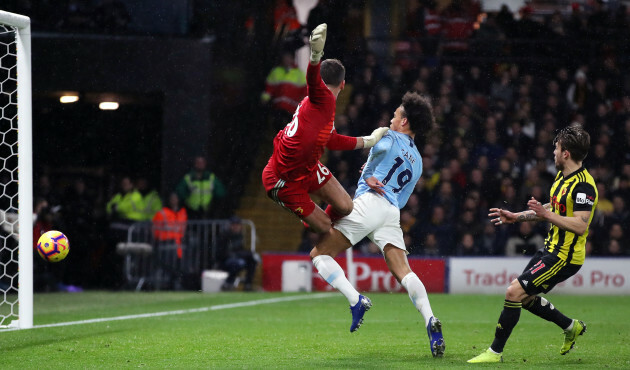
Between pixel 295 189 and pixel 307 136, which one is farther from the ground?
pixel 307 136

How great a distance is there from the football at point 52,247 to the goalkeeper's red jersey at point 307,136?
258 centimetres

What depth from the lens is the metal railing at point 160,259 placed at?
15555 mm

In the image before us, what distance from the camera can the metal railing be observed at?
1555cm

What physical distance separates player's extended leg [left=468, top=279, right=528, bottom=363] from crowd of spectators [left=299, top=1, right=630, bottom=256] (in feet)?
29.8

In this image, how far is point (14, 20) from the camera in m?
8.79

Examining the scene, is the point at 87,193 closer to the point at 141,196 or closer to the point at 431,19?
the point at 141,196

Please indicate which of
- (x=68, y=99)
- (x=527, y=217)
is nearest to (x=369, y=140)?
(x=527, y=217)

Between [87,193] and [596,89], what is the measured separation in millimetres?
10501

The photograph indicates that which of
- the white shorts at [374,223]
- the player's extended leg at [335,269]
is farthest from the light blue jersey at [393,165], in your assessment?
the player's extended leg at [335,269]

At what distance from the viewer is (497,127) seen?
17.3 metres

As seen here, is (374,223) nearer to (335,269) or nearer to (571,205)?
(335,269)

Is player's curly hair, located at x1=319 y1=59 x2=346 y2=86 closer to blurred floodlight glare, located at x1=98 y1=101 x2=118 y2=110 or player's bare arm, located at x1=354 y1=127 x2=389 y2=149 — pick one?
player's bare arm, located at x1=354 y1=127 x2=389 y2=149

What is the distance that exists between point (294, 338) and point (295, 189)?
1854mm

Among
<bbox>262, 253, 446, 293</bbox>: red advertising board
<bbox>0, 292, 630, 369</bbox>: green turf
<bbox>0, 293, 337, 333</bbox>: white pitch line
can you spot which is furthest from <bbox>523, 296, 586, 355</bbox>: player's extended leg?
<bbox>262, 253, 446, 293</bbox>: red advertising board
